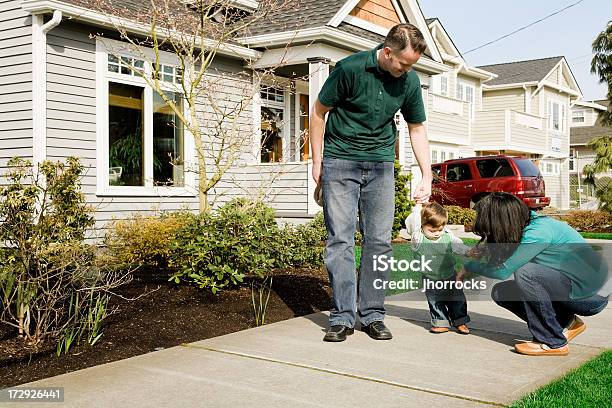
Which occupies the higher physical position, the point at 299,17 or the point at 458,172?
the point at 299,17

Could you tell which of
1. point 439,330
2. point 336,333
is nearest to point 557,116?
point 439,330

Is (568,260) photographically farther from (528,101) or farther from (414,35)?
(528,101)

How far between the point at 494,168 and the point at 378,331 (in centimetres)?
1593

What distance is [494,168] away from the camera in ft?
63.8

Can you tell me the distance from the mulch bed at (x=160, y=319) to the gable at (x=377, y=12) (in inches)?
369

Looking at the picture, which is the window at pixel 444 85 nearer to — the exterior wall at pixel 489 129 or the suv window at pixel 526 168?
the exterior wall at pixel 489 129

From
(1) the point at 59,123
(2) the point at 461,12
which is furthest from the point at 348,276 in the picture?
(2) the point at 461,12

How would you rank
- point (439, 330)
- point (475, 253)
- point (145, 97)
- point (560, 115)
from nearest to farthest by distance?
point (475, 253), point (439, 330), point (145, 97), point (560, 115)

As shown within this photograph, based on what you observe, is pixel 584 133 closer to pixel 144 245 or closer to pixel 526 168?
pixel 526 168

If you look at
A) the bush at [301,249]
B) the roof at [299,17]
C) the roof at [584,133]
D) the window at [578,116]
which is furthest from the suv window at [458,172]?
the window at [578,116]

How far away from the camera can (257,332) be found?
4.63m

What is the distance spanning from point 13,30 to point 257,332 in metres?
7.57

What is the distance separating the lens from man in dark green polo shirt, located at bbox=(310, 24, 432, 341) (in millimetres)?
4305

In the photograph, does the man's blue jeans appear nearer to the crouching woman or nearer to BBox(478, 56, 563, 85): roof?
the crouching woman
